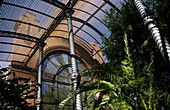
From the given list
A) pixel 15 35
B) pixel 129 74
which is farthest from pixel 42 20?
pixel 129 74

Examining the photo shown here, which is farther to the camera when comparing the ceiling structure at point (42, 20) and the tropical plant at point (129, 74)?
the ceiling structure at point (42, 20)

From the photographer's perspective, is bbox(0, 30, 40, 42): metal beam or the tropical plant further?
bbox(0, 30, 40, 42): metal beam

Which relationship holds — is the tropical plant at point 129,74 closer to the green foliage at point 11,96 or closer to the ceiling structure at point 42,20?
the green foliage at point 11,96

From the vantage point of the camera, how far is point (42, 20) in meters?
13.6

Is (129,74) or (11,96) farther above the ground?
(129,74)

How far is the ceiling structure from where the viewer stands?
1197 centimetres

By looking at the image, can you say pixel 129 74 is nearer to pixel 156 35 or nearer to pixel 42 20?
pixel 156 35

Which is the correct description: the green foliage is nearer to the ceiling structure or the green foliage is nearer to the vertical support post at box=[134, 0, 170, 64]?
the vertical support post at box=[134, 0, 170, 64]

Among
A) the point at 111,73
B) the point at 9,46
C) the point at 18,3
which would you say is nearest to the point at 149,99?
the point at 111,73

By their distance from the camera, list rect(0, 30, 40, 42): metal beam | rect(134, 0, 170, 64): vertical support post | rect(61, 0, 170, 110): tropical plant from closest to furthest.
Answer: rect(134, 0, 170, 64): vertical support post < rect(61, 0, 170, 110): tropical plant < rect(0, 30, 40, 42): metal beam

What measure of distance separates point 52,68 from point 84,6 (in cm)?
564

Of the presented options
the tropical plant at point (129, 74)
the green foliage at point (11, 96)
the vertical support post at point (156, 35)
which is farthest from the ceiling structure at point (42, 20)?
the vertical support post at point (156, 35)

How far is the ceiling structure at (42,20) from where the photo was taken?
1197cm

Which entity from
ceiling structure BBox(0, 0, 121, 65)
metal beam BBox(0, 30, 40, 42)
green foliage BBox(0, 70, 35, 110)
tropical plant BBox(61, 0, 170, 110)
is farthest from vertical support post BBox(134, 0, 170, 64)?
metal beam BBox(0, 30, 40, 42)
